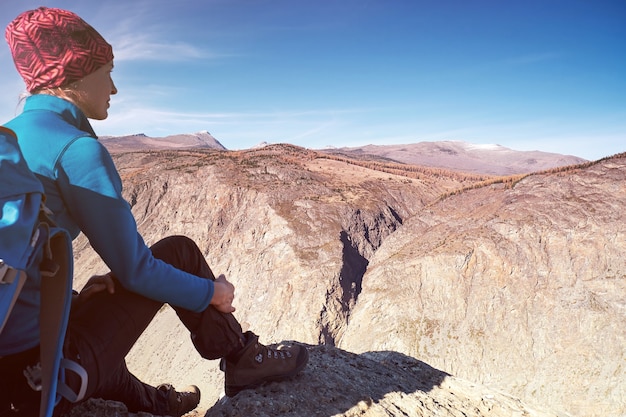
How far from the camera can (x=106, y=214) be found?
211cm

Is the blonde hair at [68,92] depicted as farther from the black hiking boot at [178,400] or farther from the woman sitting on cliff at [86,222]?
the black hiking boot at [178,400]

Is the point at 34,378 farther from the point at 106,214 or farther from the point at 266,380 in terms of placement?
the point at 266,380

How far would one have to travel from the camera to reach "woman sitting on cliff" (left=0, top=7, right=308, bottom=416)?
79.9 inches

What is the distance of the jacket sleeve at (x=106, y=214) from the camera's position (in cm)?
203

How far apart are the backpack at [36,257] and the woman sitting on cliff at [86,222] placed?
0.43 ft

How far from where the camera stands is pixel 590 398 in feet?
53.7

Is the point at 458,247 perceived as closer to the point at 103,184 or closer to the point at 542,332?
the point at 542,332

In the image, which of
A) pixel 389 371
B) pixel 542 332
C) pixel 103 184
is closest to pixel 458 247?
pixel 542 332

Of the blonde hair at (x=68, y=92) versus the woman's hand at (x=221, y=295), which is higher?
the blonde hair at (x=68, y=92)

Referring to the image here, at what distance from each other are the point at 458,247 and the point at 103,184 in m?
25.2

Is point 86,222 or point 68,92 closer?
point 86,222

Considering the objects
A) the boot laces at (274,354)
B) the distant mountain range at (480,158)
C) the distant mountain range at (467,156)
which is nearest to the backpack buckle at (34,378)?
the boot laces at (274,354)

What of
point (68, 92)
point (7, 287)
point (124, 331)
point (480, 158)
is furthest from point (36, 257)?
point (480, 158)

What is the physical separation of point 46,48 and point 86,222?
4.05 feet
